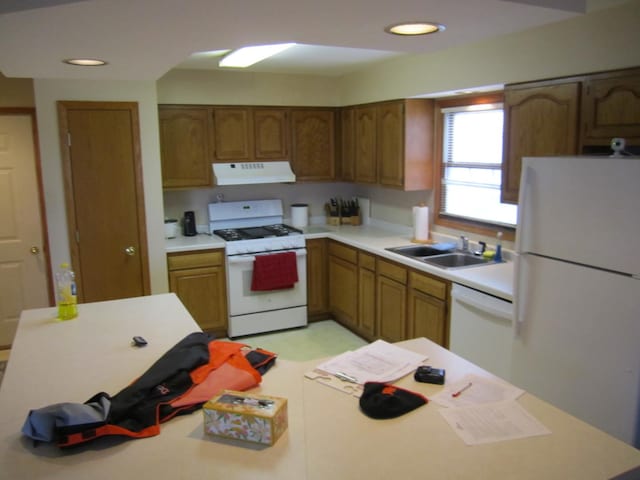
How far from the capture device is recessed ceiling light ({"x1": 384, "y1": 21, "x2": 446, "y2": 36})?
1773mm

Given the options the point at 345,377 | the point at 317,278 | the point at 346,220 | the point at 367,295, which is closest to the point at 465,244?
the point at 367,295

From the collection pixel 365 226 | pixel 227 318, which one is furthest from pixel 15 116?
pixel 365 226

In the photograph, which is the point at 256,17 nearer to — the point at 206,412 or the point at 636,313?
the point at 206,412

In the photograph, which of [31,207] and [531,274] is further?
[31,207]

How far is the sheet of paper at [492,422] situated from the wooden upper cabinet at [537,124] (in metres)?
1.64

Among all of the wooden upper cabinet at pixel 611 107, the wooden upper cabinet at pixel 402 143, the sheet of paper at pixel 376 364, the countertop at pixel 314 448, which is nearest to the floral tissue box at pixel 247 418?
the countertop at pixel 314 448

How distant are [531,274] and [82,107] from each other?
10.5 feet

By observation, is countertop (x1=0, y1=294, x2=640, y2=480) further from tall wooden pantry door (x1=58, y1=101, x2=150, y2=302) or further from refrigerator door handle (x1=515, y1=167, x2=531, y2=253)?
tall wooden pantry door (x1=58, y1=101, x2=150, y2=302)

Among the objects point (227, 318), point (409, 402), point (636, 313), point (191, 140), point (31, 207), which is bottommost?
point (227, 318)

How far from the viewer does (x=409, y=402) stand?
169cm

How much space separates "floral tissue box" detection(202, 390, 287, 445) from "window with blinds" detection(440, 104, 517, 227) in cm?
267

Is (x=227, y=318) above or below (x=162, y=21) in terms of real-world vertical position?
below

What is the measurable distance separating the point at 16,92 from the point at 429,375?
408 cm

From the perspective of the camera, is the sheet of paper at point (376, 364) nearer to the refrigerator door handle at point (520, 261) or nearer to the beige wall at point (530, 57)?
the refrigerator door handle at point (520, 261)
